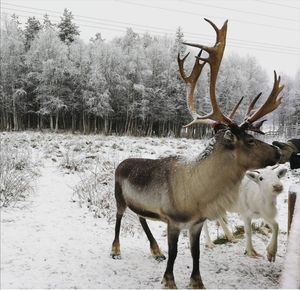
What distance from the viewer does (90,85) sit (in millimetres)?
30016

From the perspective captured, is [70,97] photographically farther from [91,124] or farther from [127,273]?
[127,273]

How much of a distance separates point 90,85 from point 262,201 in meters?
27.5

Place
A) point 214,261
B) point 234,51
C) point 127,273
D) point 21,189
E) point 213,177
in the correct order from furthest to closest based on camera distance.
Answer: point 234,51 → point 21,189 → point 214,261 → point 127,273 → point 213,177

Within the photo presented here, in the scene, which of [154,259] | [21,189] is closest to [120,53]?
[21,189]

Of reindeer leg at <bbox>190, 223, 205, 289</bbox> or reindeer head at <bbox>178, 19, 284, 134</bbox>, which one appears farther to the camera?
reindeer leg at <bbox>190, 223, 205, 289</bbox>

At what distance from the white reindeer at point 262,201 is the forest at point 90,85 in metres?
25.0

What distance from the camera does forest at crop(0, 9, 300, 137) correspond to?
2948 centimetres

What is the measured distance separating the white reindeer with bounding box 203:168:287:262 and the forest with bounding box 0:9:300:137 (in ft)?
81.9

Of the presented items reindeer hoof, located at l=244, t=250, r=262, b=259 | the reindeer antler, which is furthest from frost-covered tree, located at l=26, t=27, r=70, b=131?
the reindeer antler

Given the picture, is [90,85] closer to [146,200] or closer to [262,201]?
[262,201]

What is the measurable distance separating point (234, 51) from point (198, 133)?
18.4m

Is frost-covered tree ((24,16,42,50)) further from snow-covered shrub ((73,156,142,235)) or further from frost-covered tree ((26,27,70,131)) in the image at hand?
snow-covered shrub ((73,156,142,235))

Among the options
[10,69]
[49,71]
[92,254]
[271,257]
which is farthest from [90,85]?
[271,257]

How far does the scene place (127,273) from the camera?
389cm
